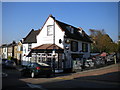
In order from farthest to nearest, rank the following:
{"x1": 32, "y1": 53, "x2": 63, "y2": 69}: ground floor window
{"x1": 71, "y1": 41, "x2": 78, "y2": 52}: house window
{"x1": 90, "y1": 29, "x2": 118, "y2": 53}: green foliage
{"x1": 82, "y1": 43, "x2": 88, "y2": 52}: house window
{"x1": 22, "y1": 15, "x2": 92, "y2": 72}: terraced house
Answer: {"x1": 90, "y1": 29, "x2": 118, "y2": 53}: green foliage
{"x1": 82, "y1": 43, "x2": 88, "y2": 52}: house window
{"x1": 71, "y1": 41, "x2": 78, "y2": 52}: house window
{"x1": 22, "y1": 15, "x2": 92, "y2": 72}: terraced house
{"x1": 32, "y1": 53, "x2": 63, "y2": 69}: ground floor window

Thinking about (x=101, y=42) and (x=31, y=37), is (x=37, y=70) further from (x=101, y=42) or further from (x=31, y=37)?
(x=101, y=42)

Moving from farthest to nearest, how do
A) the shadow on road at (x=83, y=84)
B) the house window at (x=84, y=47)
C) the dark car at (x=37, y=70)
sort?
the house window at (x=84, y=47) → the dark car at (x=37, y=70) → the shadow on road at (x=83, y=84)

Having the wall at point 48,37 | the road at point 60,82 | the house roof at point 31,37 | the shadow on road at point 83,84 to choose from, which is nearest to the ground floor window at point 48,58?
the wall at point 48,37

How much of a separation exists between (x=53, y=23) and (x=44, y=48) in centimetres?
453

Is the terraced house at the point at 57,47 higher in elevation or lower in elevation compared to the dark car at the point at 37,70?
higher

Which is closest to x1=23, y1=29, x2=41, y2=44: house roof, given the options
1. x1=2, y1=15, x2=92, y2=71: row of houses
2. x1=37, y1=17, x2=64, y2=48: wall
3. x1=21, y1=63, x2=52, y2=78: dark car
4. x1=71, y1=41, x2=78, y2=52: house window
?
x1=2, y1=15, x2=92, y2=71: row of houses

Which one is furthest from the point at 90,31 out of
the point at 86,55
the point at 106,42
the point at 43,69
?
the point at 43,69

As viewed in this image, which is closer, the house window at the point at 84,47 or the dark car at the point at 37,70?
the dark car at the point at 37,70

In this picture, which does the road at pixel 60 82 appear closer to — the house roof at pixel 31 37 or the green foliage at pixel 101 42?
the house roof at pixel 31 37

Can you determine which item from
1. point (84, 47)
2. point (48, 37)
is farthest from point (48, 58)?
point (84, 47)

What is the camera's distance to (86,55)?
32.2 metres

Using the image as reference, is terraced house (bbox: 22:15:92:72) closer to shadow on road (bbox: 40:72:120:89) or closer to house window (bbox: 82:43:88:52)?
house window (bbox: 82:43:88:52)

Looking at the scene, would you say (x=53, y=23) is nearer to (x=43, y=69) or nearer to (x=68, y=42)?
(x=68, y=42)

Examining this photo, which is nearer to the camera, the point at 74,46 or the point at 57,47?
the point at 57,47
